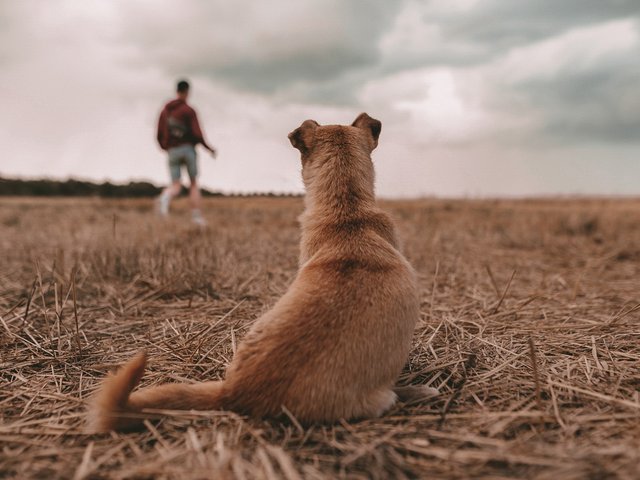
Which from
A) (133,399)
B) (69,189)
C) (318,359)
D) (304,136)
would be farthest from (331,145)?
(69,189)

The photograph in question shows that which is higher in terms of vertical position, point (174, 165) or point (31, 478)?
point (174, 165)

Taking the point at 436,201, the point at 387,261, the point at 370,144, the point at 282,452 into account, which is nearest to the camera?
the point at 282,452

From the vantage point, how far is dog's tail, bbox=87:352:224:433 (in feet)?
5.81

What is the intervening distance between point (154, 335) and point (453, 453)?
223cm

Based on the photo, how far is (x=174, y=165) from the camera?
9617 millimetres

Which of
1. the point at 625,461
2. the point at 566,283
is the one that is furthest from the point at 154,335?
the point at 566,283

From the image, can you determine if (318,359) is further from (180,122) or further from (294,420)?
(180,122)

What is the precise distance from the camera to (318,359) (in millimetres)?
1759

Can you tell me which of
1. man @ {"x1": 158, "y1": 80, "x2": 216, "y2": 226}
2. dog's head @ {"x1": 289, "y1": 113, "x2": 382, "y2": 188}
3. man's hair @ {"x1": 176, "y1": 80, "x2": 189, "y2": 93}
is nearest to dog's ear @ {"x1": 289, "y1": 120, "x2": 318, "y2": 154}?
dog's head @ {"x1": 289, "y1": 113, "x2": 382, "y2": 188}

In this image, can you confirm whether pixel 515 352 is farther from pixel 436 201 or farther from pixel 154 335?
pixel 436 201

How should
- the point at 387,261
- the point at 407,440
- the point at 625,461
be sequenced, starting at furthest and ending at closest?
the point at 387,261
the point at 407,440
the point at 625,461

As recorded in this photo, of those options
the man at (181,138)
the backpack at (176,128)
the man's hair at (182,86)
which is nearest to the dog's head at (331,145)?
the man at (181,138)

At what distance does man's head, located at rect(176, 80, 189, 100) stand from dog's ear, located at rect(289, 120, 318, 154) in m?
7.56

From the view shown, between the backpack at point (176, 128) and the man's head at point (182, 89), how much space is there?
589 millimetres
